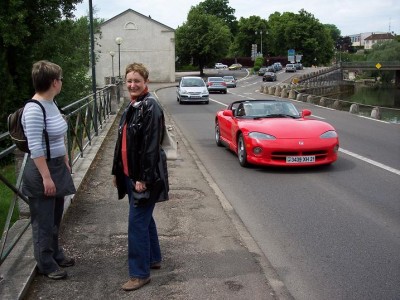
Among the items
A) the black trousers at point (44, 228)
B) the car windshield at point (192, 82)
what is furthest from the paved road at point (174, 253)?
the car windshield at point (192, 82)

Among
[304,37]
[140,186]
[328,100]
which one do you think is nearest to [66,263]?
[140,186]

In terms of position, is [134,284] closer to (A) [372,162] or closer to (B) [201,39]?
(A) [372,162]

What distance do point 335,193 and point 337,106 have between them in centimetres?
2095

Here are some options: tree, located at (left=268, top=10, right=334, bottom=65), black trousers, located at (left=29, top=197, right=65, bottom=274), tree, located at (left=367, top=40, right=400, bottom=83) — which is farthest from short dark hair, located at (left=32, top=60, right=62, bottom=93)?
tree, located at (left=268, top=10, right=334, bottom=65)

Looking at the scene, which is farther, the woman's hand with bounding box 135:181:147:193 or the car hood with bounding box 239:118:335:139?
the car hood with bounding box 239:118:335:139

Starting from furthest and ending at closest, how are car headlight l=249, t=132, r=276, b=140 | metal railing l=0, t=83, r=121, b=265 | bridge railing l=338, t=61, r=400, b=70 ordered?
bridge railing l=338, t=61, r=400, b=70, car headlight l=249, t=132, r=276, b=140, metal railing l=0, t=83, r=121, b=265

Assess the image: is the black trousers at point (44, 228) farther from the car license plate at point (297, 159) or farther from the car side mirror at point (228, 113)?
the car side mirror at point (228, 113)

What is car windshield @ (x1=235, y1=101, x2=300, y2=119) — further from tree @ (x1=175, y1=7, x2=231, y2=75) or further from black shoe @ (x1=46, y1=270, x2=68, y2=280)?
tree @ (x1=175, y1=7, x2=231, y2=75)

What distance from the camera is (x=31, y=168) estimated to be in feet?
12.8

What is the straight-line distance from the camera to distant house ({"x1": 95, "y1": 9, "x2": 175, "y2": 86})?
67.6m

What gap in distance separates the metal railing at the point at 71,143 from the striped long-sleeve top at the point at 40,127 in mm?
447

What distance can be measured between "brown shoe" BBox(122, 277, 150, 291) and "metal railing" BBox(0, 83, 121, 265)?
3.43ft

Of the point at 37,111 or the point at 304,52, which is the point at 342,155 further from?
the point at 304,52

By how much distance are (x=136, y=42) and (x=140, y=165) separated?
218 ft
